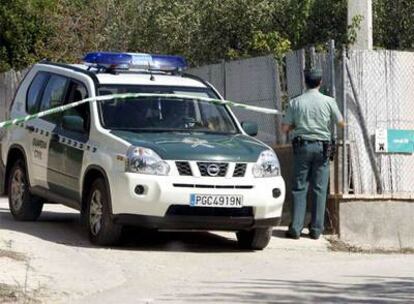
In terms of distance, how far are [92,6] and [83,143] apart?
596 inches

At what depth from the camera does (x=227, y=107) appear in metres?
11.9

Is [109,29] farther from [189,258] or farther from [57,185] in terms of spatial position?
[189,258]

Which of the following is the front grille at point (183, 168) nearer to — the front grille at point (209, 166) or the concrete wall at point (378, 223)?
the front grille at point (209, 166)

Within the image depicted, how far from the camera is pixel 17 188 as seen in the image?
1281 cm

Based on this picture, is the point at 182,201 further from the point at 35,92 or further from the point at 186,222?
the point at 35,92

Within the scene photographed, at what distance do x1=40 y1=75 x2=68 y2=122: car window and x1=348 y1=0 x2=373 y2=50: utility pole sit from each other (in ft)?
15.8

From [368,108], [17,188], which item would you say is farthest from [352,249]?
[17,188]

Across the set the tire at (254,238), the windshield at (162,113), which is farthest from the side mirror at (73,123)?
the tire at (254,238)

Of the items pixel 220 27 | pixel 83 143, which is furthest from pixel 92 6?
pixel 83 143

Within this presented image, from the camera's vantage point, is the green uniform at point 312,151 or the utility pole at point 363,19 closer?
the green uniform at point 312,151

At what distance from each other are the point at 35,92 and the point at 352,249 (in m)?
4.48

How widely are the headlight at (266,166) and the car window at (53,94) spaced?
2760 millimetres

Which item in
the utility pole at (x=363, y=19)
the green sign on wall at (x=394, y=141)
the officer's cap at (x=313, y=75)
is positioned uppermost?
the utility pole at (x=363, y=19)

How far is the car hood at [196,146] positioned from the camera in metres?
10.3
